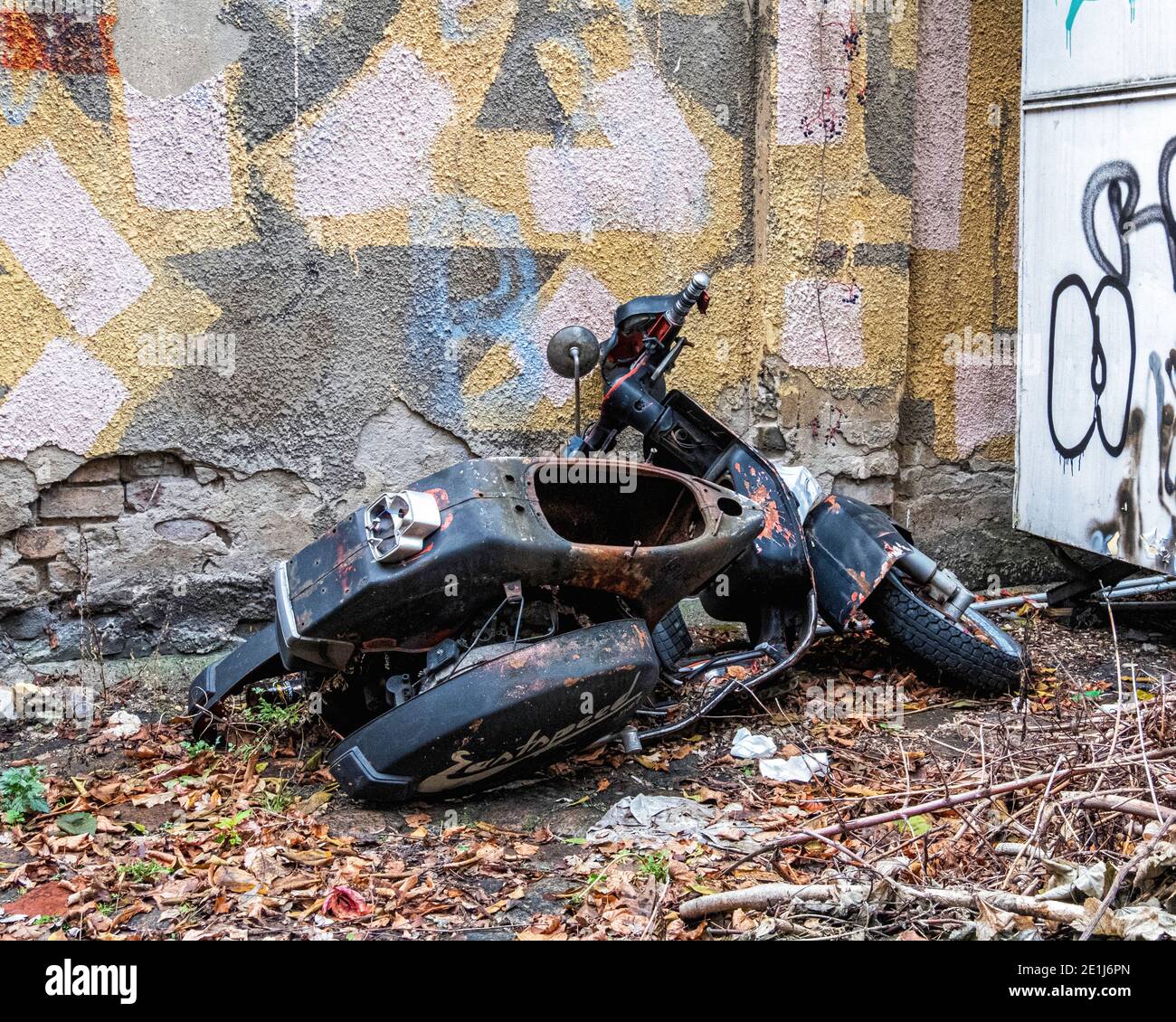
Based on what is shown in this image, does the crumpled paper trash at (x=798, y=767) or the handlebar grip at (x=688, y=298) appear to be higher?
the handlebar grip at (x=688, y=298)

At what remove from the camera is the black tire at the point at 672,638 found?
434cm

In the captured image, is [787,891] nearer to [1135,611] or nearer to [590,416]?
[590,416]

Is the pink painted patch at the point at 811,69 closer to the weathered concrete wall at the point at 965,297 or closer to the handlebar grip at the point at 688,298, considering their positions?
the weathered concrete wall at the point at 965,297

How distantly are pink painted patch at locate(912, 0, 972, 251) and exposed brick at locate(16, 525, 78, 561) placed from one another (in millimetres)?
3684

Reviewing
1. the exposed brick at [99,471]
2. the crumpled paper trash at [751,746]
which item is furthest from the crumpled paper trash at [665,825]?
the exposed brick at [99,471]

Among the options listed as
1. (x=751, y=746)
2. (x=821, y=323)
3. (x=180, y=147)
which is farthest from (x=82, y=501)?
(x=821, y=323)

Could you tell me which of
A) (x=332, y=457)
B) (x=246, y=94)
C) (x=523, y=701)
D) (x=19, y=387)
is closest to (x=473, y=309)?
(x=332, y=457)

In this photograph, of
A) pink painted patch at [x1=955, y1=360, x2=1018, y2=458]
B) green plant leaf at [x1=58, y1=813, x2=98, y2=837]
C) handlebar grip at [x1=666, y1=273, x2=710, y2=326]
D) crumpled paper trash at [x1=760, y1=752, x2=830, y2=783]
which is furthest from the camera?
pink painted patch at [x1=955, y1=360, x2=1018, y2=458]

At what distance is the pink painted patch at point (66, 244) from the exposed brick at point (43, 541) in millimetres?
734

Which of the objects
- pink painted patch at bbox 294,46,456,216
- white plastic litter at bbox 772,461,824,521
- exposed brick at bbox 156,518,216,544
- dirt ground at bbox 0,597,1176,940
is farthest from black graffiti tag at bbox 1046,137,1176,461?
exposed brick at bbox 156,518,216,544

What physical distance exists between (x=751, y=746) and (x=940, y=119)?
9.69ft

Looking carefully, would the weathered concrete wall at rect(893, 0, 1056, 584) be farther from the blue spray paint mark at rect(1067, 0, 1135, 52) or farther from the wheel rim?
the wheel rim

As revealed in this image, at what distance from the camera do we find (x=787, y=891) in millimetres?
2842

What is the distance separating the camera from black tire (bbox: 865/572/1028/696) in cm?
440
